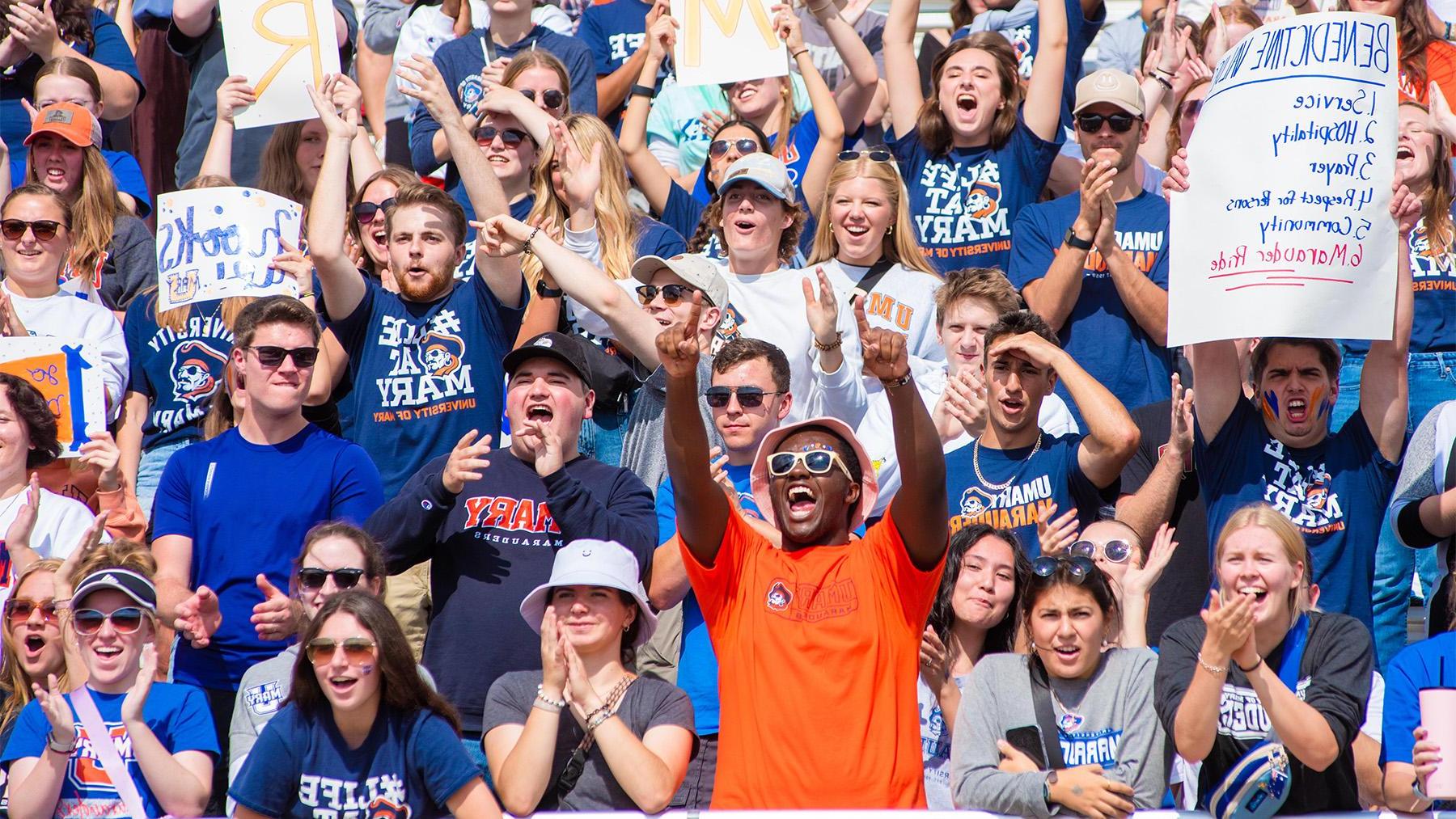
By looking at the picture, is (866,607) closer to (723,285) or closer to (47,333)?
(723,285)

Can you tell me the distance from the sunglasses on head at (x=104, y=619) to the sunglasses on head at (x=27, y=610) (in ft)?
1.14

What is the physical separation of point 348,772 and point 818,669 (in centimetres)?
129

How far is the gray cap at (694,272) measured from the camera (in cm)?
691

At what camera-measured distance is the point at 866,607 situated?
4.95 m

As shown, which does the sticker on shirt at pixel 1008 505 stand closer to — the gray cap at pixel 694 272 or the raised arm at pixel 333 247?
the gray cap at pixel 694 272

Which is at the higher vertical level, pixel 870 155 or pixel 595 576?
pixel 870 155

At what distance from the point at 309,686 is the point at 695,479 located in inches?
49.3

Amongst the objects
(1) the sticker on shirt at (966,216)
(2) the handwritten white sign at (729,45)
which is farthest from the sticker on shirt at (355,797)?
(2) the handwritten white sign at (729,45)

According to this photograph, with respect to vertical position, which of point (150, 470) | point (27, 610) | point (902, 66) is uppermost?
point (902, 66)

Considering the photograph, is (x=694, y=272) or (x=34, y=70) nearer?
(x=694, y=272)

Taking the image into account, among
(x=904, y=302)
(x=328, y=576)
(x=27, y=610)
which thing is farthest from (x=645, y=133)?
(x=27, y=610)

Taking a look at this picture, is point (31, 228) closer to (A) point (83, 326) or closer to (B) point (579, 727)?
(A) point (83, 326)

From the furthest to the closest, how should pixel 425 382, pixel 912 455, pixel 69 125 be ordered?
pixel 69 125
pixel 425 382
pixel 912 455

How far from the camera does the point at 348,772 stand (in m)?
5.07
